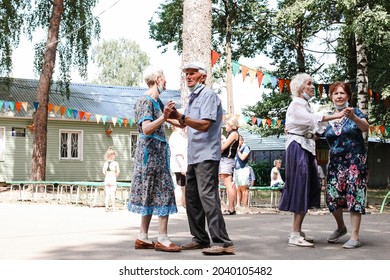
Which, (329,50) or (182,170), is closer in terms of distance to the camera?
(182,170)

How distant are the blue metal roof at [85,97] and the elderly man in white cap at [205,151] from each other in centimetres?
2264

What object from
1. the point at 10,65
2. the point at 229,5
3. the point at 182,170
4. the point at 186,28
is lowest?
the point at 182,170

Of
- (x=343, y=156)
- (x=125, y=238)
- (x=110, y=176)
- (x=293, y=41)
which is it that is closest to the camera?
(x=343, y=156)

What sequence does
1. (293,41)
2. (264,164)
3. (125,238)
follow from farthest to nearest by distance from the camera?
(264,164) → (293,41) → (125,238)

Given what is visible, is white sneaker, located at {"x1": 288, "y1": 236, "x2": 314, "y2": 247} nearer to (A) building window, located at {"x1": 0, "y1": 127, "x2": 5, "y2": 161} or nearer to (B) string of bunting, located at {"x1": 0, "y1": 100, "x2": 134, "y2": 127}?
(B) string of bunting, located at {"x1": 0, "y1": 100, "x2": 134, "y2": 127}

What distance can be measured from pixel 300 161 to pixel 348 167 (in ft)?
1.68

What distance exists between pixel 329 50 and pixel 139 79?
4953 centimetres

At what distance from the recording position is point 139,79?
72.6 meters

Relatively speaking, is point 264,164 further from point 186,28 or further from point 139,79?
point 139,79

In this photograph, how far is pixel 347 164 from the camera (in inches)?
254

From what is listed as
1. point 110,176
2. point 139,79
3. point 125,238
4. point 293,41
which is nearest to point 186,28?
point 110,176

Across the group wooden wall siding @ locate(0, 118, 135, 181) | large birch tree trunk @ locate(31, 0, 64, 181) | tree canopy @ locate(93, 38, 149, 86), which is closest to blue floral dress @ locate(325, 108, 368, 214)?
large birch tree trunk @ locate(31, 0, 64, 181)

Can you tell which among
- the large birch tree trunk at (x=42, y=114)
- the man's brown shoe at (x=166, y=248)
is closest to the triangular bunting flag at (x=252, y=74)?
the large birch tree trunk at (x=42, y=114)

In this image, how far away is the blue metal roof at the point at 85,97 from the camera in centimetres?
2893
